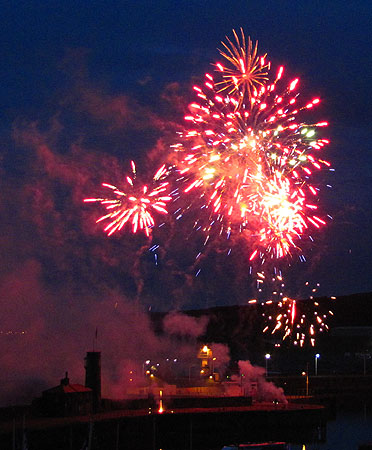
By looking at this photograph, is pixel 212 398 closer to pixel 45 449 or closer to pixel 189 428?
pixel 189 428

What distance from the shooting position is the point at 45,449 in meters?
45.9

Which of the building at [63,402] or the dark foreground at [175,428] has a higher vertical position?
the building at [63,402]

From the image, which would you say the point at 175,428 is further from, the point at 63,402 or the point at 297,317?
the point at 297,317

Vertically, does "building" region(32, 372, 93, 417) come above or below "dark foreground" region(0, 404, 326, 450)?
above

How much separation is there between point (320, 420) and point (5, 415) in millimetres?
25641

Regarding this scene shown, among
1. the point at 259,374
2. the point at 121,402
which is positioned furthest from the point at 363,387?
the point at 121,402

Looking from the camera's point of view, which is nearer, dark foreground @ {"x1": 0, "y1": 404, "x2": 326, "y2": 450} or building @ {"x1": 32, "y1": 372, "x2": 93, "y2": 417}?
dark foreground @ {"x1": 0, "y1": 404, "x2": 326, "y2": 450}

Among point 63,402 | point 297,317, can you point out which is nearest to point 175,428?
point 63,402

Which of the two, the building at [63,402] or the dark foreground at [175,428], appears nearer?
the dark foreground at [175,428]

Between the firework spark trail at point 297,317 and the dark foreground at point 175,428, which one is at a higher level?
the firework spark trail at point 297,317

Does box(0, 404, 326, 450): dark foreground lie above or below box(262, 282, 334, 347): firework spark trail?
below

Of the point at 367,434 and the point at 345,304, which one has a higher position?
the point at 345,304

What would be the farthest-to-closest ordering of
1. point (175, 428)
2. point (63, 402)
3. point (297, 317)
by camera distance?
point (297, 317), point (175, 428), point (63, 402)

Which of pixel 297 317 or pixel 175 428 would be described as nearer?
pixel 175 428
